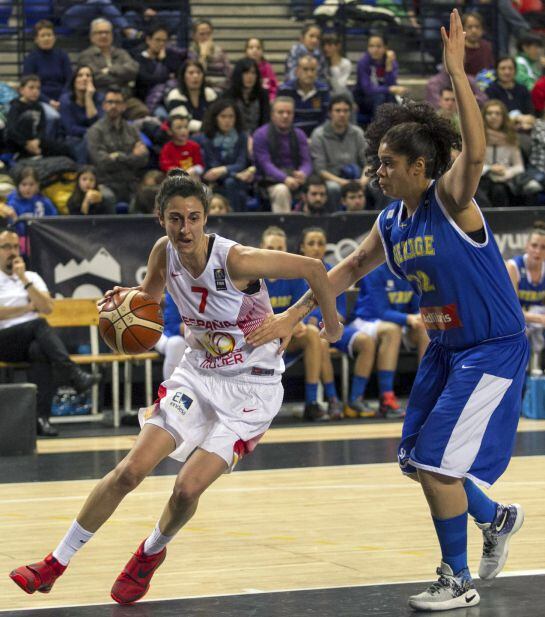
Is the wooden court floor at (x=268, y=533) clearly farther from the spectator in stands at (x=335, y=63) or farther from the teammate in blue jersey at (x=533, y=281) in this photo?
the spectator in stands at (x=335, y=63)

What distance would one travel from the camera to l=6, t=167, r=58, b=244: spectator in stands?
10891mm

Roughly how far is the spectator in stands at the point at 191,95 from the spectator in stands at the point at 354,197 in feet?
5.94

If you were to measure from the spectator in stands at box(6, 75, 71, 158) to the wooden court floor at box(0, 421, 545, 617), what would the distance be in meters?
5.01

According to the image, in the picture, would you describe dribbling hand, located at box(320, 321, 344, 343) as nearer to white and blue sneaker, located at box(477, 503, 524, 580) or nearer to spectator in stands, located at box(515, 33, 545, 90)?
white and blue sneaker, located at box(477, 503, 524, 580)

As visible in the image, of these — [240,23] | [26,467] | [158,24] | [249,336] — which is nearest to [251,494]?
[26,467]

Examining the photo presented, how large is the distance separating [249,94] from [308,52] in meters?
1.20

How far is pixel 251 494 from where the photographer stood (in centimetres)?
705

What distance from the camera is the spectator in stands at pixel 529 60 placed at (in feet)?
47.9

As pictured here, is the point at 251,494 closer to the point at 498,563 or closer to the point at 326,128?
the point at 498,563

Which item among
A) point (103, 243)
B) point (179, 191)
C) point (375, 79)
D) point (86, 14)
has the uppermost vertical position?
point (86, 14)

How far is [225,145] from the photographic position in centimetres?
1213

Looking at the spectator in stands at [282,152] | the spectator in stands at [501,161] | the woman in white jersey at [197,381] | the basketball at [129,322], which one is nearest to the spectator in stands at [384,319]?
the spectator in stands at [282,152]

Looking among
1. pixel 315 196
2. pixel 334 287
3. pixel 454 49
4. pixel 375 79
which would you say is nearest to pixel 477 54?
pixel 375 79

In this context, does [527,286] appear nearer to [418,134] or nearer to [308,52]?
[308,52]
